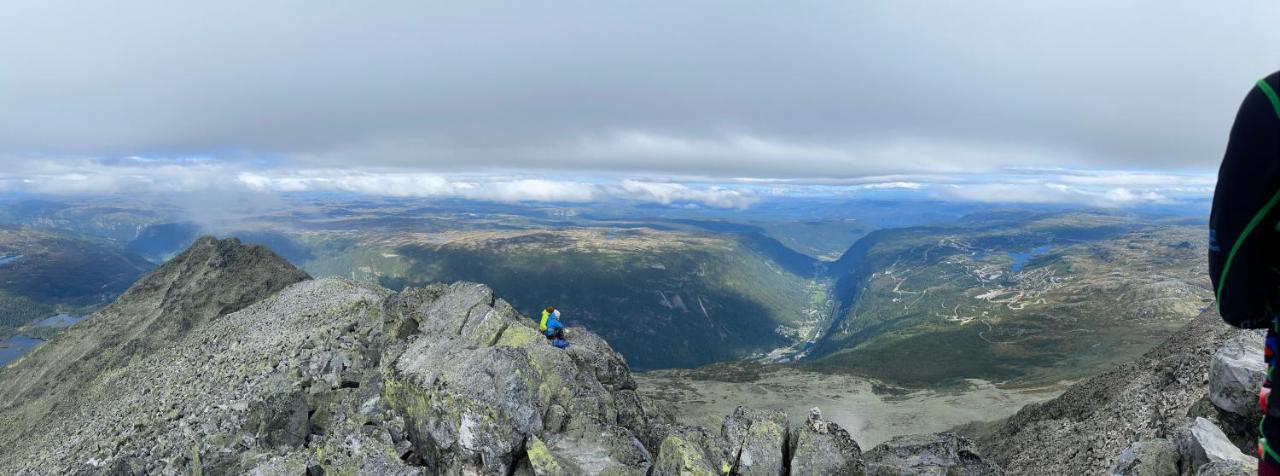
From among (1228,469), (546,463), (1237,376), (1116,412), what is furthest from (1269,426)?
(1116,412)

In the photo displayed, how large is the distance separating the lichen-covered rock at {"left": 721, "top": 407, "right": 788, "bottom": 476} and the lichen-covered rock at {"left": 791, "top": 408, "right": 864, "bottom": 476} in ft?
2.85

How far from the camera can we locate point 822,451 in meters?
31.2

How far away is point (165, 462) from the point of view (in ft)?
140

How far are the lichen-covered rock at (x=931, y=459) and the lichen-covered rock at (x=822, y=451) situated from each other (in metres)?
Answer: 1.07

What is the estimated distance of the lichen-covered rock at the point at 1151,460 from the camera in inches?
917

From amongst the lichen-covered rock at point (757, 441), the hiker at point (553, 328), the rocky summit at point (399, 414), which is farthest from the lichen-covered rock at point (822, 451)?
the hiker at point (553, 328)

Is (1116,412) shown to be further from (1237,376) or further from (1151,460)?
(1151,460)

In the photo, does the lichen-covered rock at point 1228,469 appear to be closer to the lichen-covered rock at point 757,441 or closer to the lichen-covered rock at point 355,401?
the lichen-covered rock at point 757,441

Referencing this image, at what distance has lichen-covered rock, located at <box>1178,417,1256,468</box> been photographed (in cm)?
2097

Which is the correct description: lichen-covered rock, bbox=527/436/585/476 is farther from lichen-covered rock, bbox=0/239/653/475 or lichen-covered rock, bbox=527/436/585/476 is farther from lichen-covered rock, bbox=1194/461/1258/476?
lichen-covered rock, bbox=1194/461/1258/476

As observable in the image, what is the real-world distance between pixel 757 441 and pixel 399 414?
26395 mm

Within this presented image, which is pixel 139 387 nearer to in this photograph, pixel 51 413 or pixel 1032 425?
pixel 51 413

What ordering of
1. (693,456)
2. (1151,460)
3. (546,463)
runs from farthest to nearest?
(546,463)
(693,456)
(1151,460)

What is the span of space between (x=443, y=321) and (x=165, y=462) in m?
23.6
